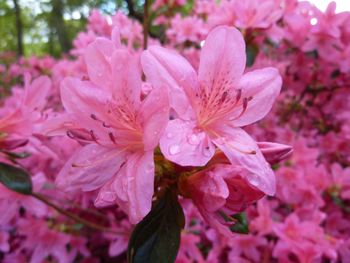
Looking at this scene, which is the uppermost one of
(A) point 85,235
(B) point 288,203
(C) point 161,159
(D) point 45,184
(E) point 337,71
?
(C) point 161,159

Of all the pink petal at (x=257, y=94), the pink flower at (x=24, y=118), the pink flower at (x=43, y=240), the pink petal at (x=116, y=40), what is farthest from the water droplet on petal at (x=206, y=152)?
the pink flower at (x=43, y=240)

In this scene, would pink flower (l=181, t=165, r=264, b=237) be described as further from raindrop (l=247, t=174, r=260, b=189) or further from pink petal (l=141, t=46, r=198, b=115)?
pink petal (l=141, t=46, r=198, b=115)

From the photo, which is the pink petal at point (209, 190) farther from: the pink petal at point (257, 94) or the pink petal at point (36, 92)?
the pink petal at point (36, 92)

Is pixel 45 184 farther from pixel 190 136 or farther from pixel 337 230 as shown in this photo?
pixel 337 230

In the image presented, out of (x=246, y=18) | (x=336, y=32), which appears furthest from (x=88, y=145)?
(x=336, y=32)

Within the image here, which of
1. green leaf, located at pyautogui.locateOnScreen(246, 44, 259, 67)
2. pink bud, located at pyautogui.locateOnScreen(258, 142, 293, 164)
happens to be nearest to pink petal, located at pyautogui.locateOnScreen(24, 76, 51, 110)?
pink bud, located at pyautogui.locateOnScreen(258, 142, 293, 164)

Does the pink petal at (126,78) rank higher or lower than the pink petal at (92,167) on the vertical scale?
higher

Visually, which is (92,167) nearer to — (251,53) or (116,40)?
(116,40)
